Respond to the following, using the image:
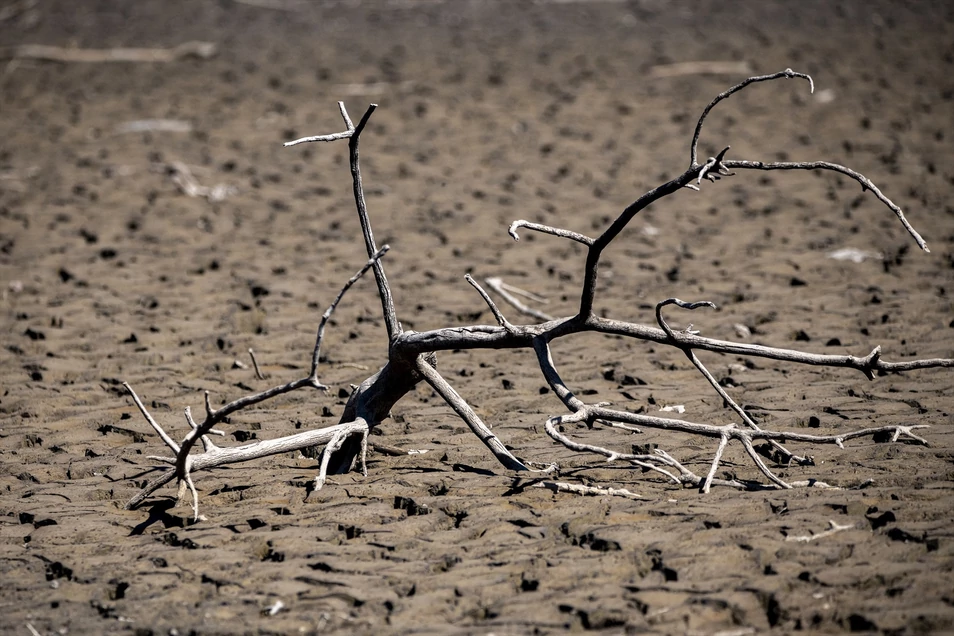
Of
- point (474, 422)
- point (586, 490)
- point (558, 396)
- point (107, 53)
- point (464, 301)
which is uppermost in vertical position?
point (107, 53)

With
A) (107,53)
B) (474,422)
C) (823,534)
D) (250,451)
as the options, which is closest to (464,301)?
(474,422)

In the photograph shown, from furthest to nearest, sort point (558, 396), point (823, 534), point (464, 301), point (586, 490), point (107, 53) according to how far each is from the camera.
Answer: point (107, 53) → point (464, 301) → point (558, 396) → point (586, 490) → point (823, 534)

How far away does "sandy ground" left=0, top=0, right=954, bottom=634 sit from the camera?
3.22 meters

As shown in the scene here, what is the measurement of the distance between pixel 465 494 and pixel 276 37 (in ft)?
39.6

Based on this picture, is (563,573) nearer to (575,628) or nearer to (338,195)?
(575,628)

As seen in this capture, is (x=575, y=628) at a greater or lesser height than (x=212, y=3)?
lesser

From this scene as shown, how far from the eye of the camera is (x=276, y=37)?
14.4m

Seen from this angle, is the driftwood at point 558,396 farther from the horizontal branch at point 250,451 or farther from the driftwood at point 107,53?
the driftwood at point 107,53

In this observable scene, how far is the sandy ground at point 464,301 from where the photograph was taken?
322 centimetres

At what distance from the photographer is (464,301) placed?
6.67m

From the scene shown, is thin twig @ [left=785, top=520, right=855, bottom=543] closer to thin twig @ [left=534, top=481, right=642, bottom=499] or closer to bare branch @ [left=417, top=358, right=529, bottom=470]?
thin twig @ [left=534, top=481, right=642, bottom=499]

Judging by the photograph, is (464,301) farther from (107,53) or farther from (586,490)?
(107,53)

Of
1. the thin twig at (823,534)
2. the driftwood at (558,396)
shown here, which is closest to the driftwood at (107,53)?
the driftwood at (558,396)

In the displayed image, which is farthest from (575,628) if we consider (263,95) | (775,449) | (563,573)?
(263,95)
